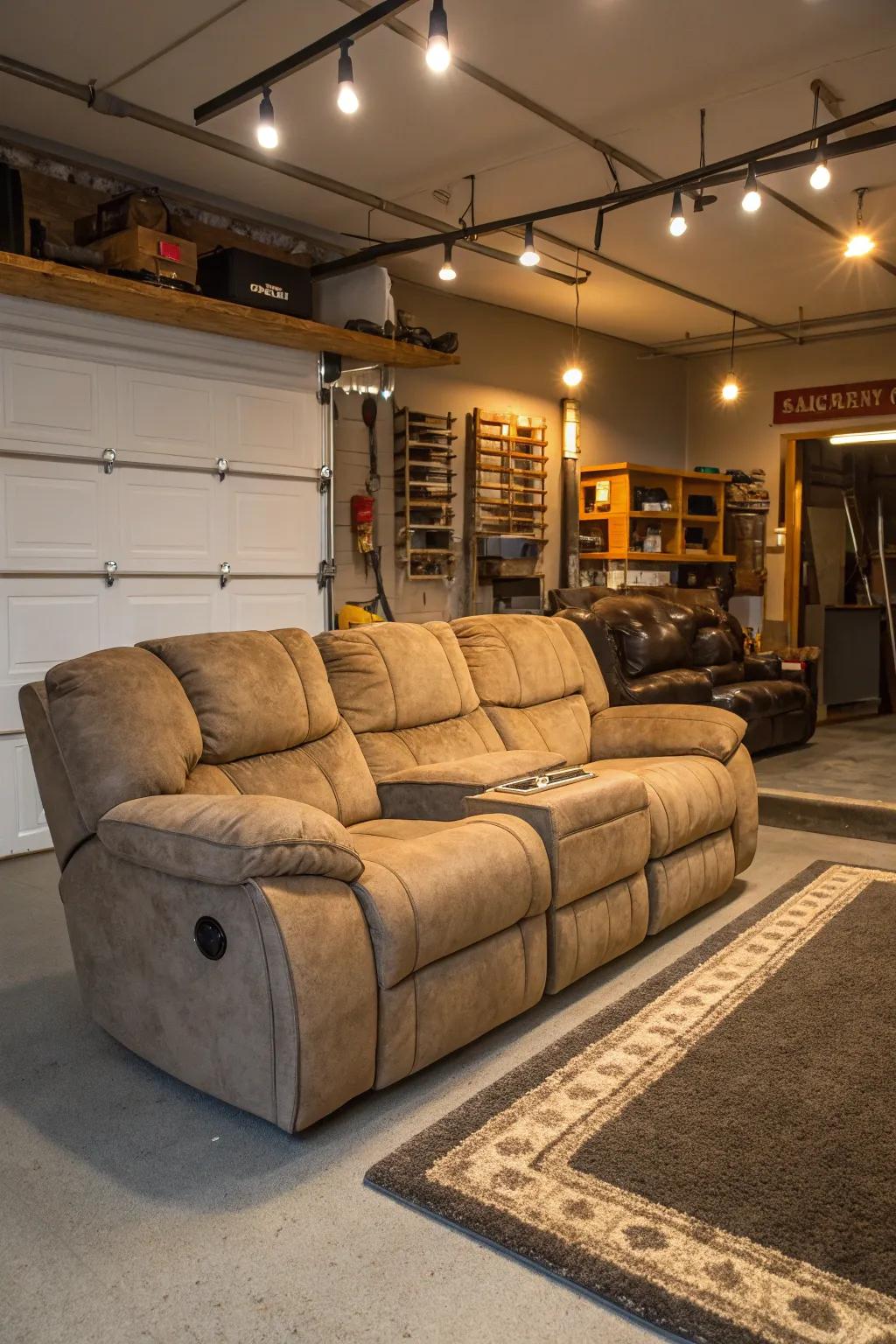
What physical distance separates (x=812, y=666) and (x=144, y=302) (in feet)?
16.0

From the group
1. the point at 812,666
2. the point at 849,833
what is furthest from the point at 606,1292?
the point at 812,666

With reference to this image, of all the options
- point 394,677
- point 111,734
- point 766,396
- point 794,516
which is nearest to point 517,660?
point 394,677

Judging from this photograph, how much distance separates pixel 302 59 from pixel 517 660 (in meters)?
2.20

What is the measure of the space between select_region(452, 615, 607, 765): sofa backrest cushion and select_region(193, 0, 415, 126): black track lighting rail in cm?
197

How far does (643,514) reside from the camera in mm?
8430

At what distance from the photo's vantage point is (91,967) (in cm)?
259

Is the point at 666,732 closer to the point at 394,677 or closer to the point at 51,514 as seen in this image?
the point at 394,677

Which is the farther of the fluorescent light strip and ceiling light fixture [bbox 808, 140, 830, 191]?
the fluorescent light strip

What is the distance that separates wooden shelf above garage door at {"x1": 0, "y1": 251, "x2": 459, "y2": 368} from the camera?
4262 millimetres

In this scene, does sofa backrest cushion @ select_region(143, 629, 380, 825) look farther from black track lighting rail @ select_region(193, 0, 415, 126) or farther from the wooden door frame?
the wooden door frame

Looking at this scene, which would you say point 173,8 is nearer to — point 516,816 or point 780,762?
point 516,816

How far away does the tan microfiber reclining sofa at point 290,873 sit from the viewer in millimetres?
2119

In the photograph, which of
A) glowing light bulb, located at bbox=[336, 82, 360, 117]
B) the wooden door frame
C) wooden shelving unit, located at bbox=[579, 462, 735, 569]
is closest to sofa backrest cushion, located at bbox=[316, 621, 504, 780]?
glowing light bulb, located at bbox=[336, 82, 360, 117]

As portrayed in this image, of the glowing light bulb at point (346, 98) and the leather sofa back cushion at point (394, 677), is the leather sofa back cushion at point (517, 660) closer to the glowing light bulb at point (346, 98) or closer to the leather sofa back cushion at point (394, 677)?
the leather sofa back cushion at point (394, 677)
